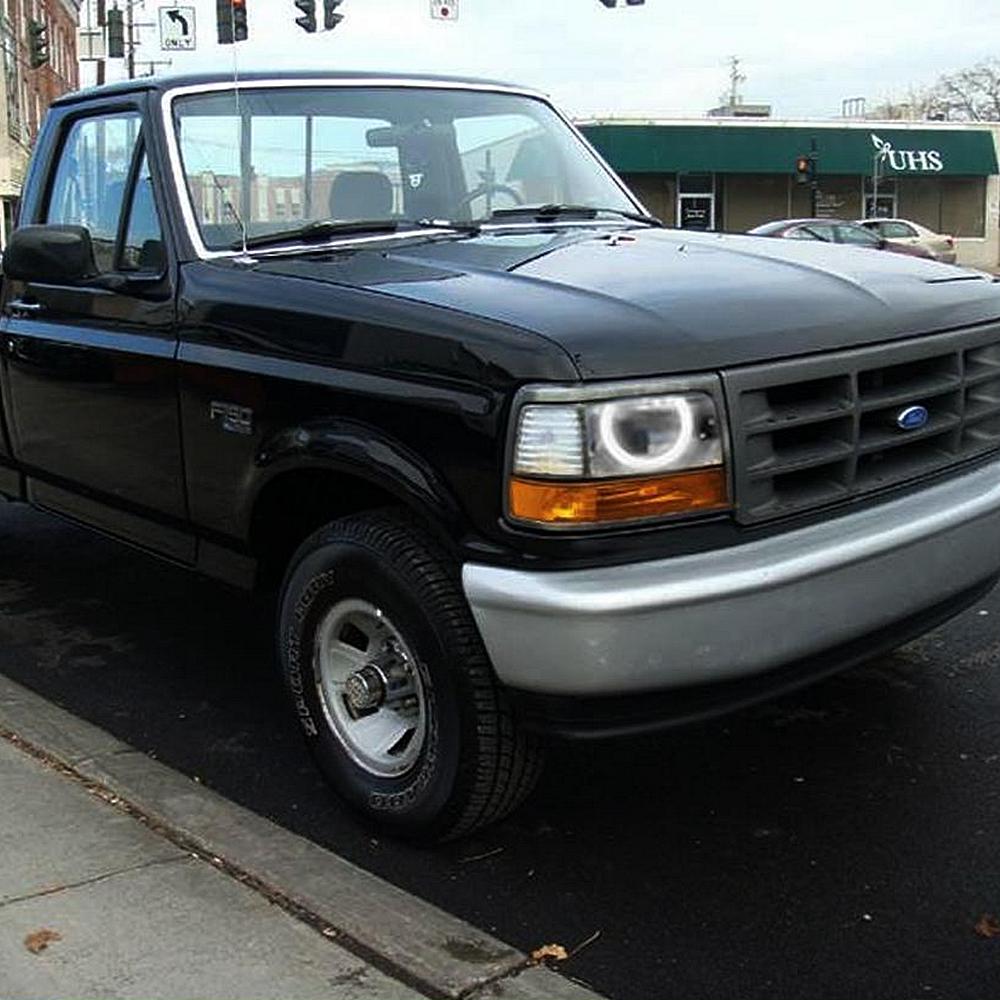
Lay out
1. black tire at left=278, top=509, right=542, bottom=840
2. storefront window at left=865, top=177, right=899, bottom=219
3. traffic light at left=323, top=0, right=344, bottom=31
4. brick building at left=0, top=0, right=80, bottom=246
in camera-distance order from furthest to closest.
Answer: storefront window at left=865, top=177, right=899, bottom=219, brick building at left=0, top=0, right=80, bottom=246, traffic light at left=323, top=0, right=344, bottom=31, black tire at left=278, top=509, right=542, bottom=840

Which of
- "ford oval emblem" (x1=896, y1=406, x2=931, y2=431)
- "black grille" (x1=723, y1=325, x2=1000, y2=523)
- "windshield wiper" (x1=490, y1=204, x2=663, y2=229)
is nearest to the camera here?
"black grille" (x1=723, y1=325, x2=1000, y2=523)

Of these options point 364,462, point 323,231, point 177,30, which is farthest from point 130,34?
point 364,462

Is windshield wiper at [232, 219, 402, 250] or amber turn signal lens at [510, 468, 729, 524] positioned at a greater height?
windshield wiper at [232, 219, 402, 250]

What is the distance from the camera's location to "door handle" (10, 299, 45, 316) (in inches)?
182

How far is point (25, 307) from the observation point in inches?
185

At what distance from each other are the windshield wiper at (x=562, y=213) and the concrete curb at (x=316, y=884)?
2076 mm

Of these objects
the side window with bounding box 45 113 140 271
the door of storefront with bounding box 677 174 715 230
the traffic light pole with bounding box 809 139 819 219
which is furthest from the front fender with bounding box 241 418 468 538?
the door of storefront with bounding box 677 174 715 230

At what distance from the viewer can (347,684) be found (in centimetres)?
341

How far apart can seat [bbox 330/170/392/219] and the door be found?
556mm

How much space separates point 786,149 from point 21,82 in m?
26.2

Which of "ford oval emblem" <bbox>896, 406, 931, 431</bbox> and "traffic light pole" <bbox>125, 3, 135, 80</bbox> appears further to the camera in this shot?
"traffic light pole" <bbox>125, 3, 135, 80</bbox>

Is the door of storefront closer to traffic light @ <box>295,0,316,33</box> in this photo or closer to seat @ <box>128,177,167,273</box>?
traffic light @ <box>295,0,316,33</box>

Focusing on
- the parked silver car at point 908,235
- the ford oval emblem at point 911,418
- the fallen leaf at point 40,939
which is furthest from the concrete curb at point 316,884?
the parked silver car at point 908,235

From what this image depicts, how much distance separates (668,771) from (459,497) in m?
1.34
